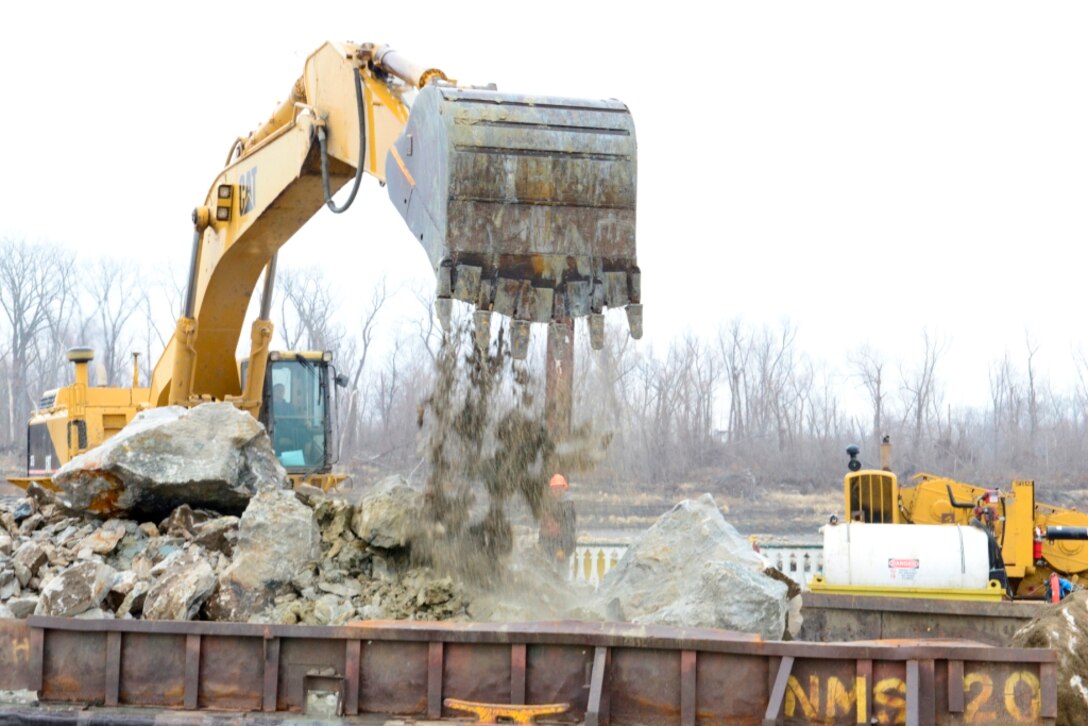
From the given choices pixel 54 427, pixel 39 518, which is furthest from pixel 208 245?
pixel 54 427

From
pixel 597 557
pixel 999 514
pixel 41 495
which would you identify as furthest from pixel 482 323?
pixel 597 557

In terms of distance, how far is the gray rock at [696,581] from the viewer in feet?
21.8

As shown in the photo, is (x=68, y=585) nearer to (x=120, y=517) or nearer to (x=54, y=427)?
(x=120, y=517)

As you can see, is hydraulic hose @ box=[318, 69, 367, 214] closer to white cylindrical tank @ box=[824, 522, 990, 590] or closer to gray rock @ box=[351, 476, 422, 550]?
gray rock @ box=[351, 476, 422, 550]

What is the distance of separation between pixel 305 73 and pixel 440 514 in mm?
3453

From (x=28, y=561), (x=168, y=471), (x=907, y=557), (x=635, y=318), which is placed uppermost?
(x=635, y=318)

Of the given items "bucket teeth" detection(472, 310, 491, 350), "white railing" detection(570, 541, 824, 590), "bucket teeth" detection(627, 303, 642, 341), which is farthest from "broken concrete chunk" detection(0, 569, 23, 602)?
"white railing" detection(570, 541, 824, 590)

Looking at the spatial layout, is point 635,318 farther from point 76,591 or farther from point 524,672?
point 76,591

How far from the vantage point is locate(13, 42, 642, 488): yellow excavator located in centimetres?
642

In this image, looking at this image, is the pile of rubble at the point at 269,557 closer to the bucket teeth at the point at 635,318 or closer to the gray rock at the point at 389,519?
the gray rock at the point at 389,519

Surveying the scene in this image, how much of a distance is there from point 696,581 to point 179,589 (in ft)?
9.32

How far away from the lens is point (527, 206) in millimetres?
6484

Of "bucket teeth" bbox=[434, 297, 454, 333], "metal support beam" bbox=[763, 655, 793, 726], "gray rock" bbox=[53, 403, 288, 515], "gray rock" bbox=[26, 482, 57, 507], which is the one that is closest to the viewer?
"metal support beam" bbox=[763, 655, 793, 726]

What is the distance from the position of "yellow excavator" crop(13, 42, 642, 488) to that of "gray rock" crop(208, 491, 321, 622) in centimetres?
174
